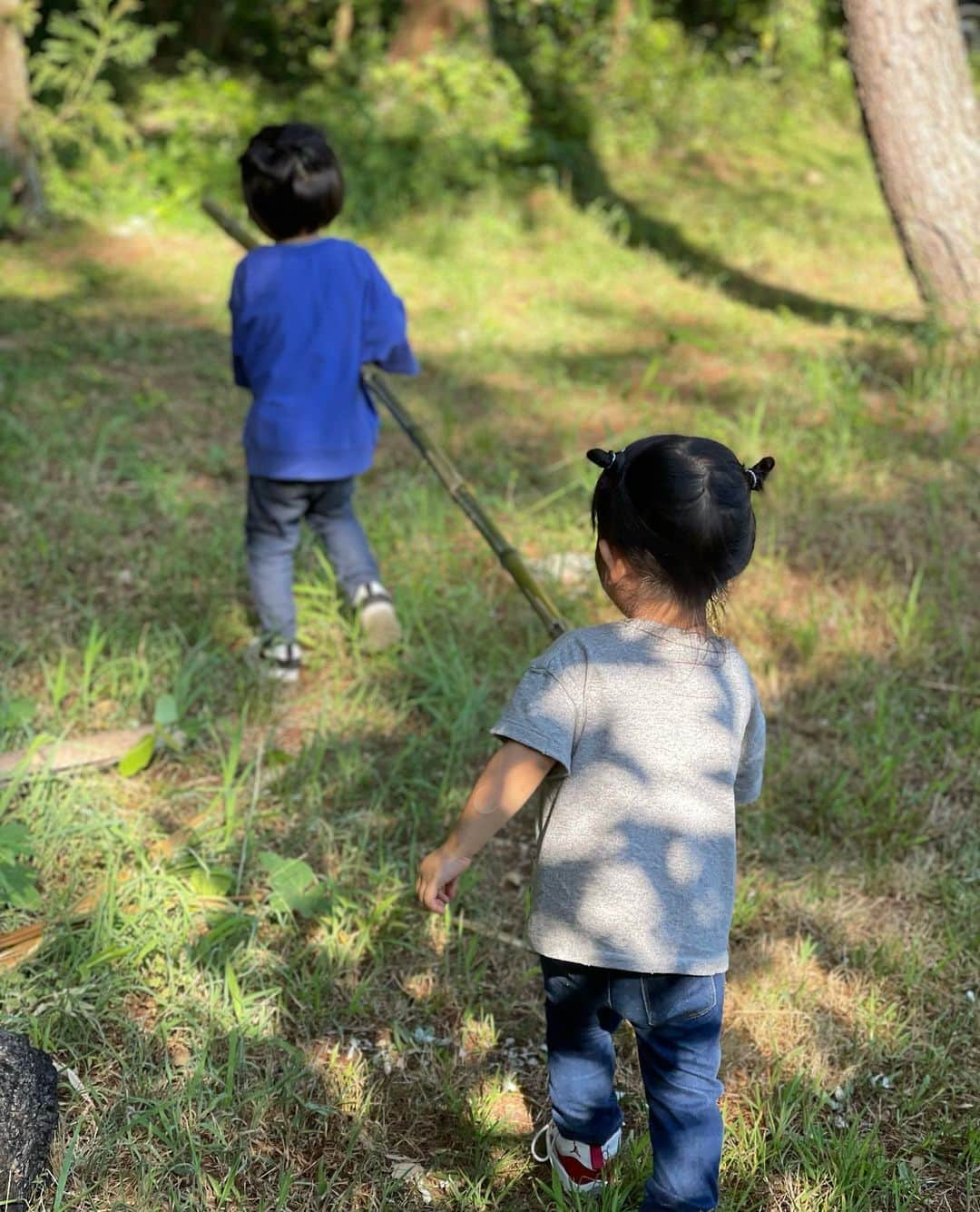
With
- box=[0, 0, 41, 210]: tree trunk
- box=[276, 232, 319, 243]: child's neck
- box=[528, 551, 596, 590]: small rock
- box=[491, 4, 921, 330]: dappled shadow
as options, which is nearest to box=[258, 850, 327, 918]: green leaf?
box=[528, 551, 596, 590]: small rock

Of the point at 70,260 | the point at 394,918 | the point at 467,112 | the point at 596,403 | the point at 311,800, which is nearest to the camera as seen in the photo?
the point at 394,918

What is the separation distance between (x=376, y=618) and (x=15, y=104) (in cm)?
490

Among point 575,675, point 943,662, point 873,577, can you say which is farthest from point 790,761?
point 575,675

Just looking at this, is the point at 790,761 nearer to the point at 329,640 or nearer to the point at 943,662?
the point at 943,662

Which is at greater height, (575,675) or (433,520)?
(575,675)

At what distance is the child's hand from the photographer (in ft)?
6.33

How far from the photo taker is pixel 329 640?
144 inches

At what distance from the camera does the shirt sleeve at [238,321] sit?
3.23 meters

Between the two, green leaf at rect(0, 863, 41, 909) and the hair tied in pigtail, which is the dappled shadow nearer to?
the hair tied in pigtail

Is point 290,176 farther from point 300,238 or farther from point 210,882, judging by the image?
point 210,882

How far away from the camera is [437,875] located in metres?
1.94

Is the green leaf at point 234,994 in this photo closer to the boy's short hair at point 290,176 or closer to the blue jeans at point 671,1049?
the blue jeans at point 671,1049

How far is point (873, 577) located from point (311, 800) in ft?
6.51

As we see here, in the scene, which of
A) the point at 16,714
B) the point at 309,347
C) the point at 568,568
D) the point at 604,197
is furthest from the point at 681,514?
the point at 604,197
